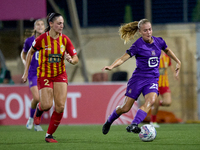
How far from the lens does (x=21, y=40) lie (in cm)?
1232

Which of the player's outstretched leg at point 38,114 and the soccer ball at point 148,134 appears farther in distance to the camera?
the player's outstretched leg at point 38,114

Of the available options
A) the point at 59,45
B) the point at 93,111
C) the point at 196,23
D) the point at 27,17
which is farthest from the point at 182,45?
the point at 59,45

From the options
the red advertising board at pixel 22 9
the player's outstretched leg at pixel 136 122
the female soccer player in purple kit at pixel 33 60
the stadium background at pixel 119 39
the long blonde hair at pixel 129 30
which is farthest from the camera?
the stadium background at pixel 119 39

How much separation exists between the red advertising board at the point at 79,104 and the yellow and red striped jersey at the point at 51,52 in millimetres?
4268

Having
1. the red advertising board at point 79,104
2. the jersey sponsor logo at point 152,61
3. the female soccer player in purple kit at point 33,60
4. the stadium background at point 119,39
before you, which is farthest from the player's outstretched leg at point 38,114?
the stadium background at point 119,39

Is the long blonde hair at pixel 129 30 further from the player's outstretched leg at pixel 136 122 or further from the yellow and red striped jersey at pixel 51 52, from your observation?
the player's outstretched leg at pixel 136 122

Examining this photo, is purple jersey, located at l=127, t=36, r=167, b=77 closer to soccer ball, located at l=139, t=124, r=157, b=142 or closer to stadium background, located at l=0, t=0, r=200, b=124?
soccer ball, located at l=139, t=124, r=157, b=142

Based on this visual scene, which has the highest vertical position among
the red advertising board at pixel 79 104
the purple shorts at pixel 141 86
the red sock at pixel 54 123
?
the purple shorts at pixel 141 86

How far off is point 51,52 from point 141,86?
1.35 metres

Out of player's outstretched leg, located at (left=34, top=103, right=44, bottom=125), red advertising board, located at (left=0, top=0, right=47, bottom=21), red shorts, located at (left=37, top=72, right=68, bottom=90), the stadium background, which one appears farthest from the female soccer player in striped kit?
the stadium background

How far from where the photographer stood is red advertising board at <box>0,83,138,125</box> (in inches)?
392

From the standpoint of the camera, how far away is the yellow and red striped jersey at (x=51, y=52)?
18.7ft

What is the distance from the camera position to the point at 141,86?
5867 millimetres

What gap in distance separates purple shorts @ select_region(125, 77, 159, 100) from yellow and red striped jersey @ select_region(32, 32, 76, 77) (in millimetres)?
961
